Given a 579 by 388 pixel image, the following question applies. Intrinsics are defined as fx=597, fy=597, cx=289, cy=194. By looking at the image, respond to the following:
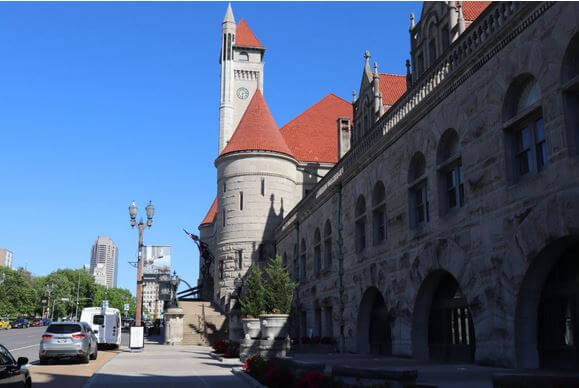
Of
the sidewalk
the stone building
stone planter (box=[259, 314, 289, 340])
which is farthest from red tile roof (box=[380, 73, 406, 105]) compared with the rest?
the sidewalk

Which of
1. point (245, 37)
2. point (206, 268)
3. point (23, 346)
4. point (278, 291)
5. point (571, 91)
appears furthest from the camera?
point (245, 37)

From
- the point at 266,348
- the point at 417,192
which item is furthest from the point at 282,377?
the point at 266,348

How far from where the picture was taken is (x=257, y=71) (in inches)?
2790

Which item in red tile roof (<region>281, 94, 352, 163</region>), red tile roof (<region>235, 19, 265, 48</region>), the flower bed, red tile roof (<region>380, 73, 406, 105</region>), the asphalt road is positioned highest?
red tile roof (<region>235, 19, 265, 48</region>)

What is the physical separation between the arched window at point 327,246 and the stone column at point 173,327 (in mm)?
16331

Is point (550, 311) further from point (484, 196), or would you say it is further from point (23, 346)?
point (23, 346)

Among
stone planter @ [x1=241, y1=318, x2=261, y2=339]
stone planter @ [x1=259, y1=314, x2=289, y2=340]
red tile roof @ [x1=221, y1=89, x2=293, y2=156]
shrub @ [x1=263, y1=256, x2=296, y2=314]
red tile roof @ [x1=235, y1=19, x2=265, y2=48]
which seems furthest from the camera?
red tile roof @ [x1=235, y1=19, x2=265, y2=48]

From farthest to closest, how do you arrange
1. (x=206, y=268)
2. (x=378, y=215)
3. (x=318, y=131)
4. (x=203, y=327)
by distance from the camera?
(x=206, y=268)
(x=318, y=131)
(x=203, y=327)
(x=378, y=215)

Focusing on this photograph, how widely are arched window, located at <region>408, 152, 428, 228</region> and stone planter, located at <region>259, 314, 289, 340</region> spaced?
6.27 metres

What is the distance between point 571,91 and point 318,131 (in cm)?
4599

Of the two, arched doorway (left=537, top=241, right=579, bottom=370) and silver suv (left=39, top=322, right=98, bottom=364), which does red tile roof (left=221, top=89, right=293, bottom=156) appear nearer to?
silver suv (left=39, top=322, right=98, bottom=364)

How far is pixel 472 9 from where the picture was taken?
21.4 m

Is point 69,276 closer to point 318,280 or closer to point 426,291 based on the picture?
point 318,280

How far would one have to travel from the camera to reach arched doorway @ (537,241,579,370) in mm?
11398
